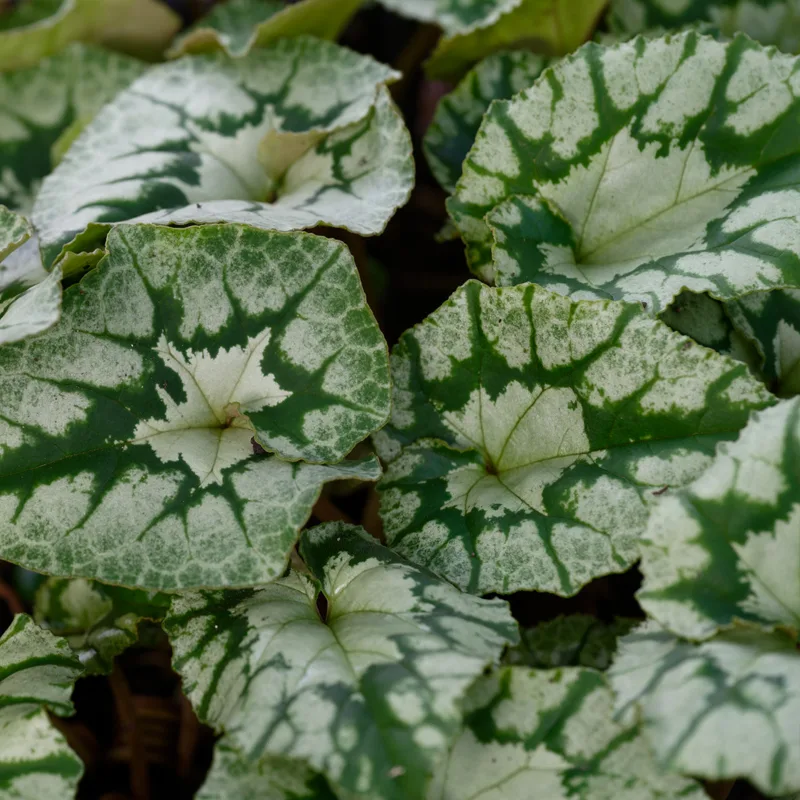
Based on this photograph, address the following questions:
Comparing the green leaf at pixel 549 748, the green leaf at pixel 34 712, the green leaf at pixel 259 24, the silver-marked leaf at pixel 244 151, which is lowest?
the green leaf at pixel 34 712

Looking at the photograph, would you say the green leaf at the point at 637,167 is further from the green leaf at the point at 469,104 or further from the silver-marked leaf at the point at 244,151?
the green leaf at the point at 469,104

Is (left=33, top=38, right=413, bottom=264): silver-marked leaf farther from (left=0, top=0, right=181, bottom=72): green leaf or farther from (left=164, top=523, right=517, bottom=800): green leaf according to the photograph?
(left=164, top=523, right=517, bottom=800): green leaf

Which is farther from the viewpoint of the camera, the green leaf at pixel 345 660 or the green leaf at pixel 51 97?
the green leaf at pixel 51 97

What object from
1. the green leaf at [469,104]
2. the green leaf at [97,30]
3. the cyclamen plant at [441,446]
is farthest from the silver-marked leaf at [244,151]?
the green leaf at [97,30]

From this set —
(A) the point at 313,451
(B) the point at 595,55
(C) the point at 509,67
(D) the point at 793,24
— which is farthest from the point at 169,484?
(D) the point at 793,24

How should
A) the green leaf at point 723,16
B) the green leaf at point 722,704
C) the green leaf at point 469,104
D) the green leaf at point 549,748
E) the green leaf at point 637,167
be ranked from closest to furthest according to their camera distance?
the green leaf at point 722,704 < the green leaf at point 549,748 < the green leaf at point 637,167 < the green leaf at point 469,104 < the green leaf at point 723,16

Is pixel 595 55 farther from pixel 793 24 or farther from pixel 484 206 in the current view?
pixel 793 24
